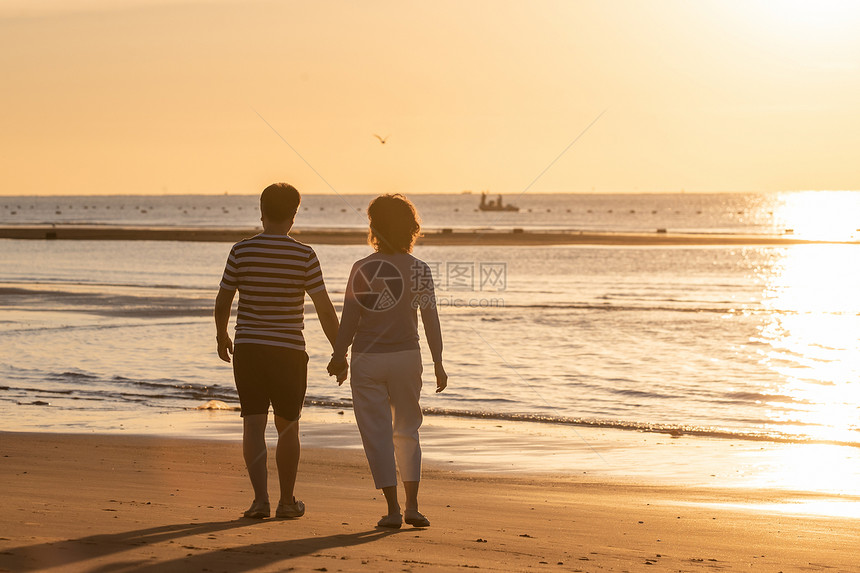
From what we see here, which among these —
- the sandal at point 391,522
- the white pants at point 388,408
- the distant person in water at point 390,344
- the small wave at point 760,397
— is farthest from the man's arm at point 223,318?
the small wave at point 760,397

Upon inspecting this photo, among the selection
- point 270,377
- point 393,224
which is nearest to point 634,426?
point 393,224

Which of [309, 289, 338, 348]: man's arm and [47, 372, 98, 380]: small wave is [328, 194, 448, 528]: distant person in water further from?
A: [47, 372, 98, 380]: small wave

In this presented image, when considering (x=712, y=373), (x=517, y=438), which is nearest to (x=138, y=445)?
(x=517, y=438)

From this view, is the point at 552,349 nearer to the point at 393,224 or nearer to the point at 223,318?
the point at 393,224

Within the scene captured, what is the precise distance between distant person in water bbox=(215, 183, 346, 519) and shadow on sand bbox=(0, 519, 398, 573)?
0.57m

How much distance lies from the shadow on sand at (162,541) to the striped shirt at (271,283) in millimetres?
1093

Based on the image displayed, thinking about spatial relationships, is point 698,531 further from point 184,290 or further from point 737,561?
point 184,290

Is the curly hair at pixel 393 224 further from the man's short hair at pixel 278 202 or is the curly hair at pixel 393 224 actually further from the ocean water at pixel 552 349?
the ocean water at pixel 552 349

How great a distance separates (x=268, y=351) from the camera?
216 inches

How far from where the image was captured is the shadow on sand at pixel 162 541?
4.26 metres

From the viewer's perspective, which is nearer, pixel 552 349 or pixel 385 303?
pixel 385 303

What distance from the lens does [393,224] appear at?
553 centimetres

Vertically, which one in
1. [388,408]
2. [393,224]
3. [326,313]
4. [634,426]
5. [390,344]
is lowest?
[634,426]

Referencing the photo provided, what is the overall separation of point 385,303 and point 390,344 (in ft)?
0.77
